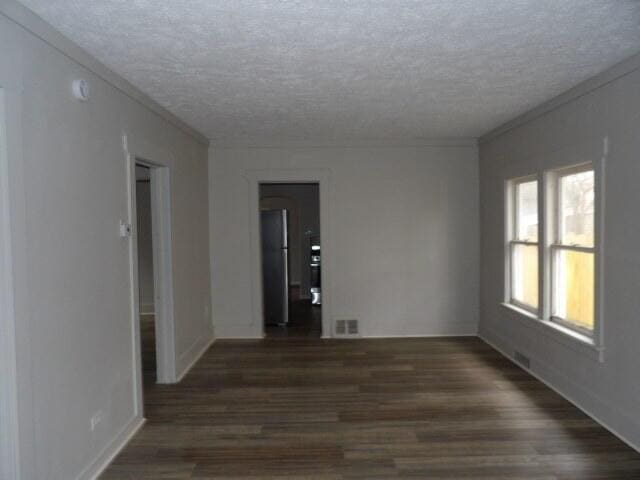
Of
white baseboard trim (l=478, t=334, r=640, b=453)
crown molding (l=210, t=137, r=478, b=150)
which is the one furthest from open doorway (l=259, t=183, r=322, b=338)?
white baseboard trim (l=478, t=334, r=640, b=453)

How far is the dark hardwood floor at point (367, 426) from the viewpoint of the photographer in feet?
10.1

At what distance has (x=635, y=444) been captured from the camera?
322 centimetres

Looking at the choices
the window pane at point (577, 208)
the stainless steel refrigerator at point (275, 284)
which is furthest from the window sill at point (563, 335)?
the stainless steel refrigerator at point (275, 284)

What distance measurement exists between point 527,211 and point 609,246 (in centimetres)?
169

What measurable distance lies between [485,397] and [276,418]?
1.80m

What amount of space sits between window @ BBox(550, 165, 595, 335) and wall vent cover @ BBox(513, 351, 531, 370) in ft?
2.11

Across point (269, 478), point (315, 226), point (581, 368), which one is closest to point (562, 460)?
point (581, 368)

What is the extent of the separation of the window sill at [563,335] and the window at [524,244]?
124mm

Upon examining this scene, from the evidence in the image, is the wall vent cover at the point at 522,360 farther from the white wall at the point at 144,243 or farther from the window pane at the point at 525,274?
the white wall at the point at 144,243

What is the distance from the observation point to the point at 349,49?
2.97m

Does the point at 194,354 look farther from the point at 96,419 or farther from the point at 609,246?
the point at 609,246

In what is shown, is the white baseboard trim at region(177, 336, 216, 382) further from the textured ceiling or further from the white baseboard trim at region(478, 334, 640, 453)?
the white baseboard trim at region(478, 334, 640, 453)

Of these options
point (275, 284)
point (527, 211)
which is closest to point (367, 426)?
point (527, 211)

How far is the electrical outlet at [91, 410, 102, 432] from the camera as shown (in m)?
3.00
